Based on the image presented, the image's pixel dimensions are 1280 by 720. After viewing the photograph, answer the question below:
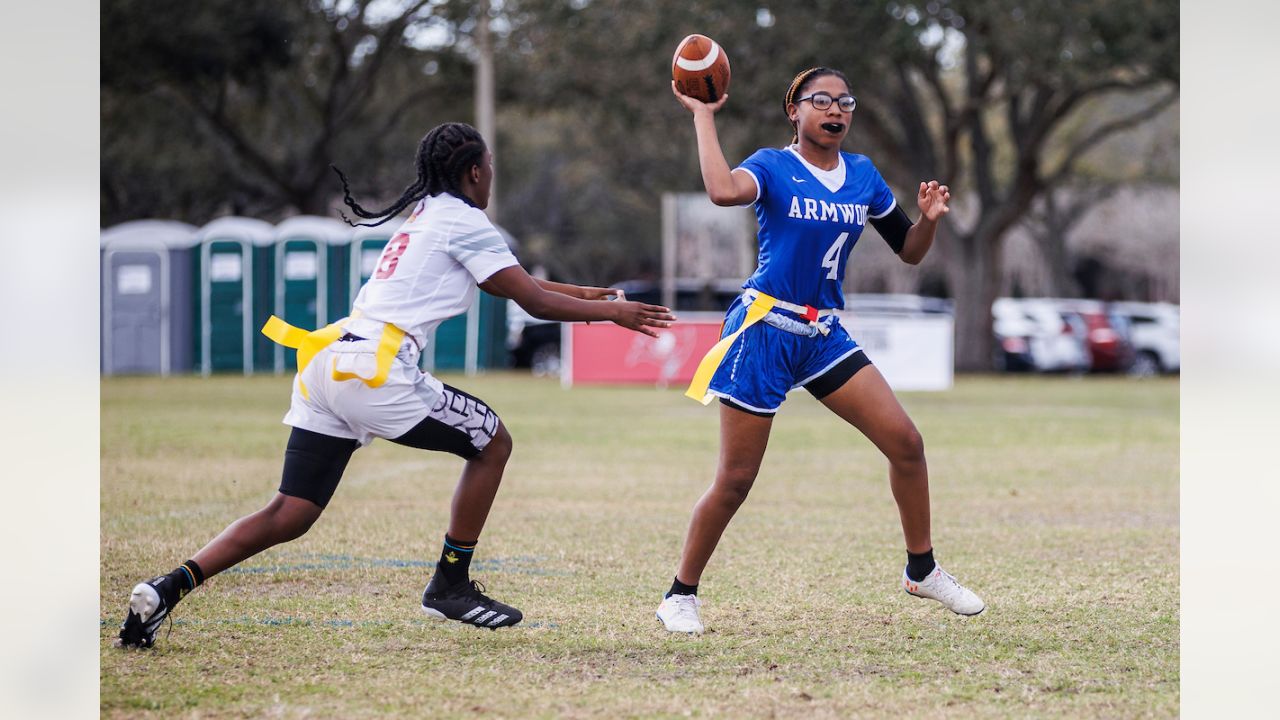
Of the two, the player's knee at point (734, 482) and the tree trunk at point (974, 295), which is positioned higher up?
the tree trunk at point (974, 295)

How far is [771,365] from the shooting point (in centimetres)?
612

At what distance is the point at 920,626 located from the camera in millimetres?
6324

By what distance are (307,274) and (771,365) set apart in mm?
24862

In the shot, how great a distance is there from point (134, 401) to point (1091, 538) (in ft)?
51.2

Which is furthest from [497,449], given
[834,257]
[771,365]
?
[834,257]

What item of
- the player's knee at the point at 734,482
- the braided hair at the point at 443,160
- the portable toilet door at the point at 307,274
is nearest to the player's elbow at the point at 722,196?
the braided hair at the point at 443,160

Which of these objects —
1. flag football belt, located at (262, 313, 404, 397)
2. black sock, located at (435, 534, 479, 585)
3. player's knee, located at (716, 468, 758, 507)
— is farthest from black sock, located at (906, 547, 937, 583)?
flag football belt, located at (262, 313, 404, 397)

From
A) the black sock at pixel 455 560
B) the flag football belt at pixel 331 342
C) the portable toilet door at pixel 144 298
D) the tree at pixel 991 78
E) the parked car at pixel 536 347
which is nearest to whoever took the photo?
the flag football belt at pixel 331 342

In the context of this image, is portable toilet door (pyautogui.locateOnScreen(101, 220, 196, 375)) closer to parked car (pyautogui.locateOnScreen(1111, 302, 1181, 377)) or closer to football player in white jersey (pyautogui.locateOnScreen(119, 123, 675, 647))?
parked car (pyautogui.locateOnScreen(1111, 302, 1181, 377))

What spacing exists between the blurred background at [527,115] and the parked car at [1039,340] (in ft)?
0.18

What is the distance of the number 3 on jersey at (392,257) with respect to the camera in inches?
225

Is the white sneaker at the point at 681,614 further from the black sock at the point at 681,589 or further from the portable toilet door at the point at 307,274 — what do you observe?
the portable toilet door at the point at 307,274
